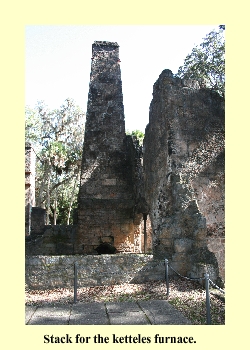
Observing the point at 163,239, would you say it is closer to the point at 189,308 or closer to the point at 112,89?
the point at 189,308

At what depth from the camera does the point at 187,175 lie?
31.9 feet

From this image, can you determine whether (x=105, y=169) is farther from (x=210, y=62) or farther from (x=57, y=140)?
(x=57, y=140)

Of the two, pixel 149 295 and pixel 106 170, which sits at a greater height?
pixel 106 170

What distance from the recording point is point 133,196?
1447cm

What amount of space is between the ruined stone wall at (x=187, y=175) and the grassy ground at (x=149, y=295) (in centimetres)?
74

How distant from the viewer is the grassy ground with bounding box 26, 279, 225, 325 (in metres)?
6.62

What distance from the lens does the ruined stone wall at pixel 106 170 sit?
14.2 meters

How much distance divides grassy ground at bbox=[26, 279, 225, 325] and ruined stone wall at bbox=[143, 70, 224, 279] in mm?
736

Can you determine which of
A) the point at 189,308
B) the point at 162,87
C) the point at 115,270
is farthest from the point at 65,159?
the point at 189,308

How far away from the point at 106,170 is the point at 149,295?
778cm

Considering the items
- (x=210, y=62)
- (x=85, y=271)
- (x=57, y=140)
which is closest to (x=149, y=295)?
(x=85, y=271)

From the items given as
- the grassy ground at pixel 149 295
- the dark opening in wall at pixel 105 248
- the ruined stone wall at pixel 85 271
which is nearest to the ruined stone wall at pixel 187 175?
the grassy ground at pixel 149 295

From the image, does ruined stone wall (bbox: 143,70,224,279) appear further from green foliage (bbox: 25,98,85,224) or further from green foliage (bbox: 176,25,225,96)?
green foliage (bbox: 25,98,85,224)

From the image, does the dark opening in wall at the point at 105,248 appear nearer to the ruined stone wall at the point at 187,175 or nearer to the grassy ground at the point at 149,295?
the ruined stone wall at the point at 187,175
